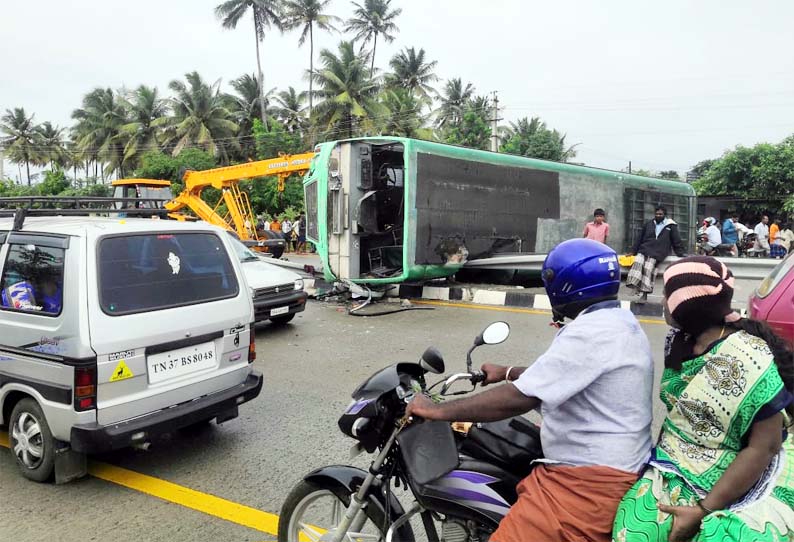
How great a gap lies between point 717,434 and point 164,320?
3118mm

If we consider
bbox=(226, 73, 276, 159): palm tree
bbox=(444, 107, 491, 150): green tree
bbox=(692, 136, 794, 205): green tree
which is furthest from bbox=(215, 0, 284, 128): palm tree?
bbox=(692, 136, 794, 205): green tree

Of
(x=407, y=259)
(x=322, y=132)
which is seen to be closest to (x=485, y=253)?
(x=407, y=259)

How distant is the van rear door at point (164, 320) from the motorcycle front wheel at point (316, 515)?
1487mm

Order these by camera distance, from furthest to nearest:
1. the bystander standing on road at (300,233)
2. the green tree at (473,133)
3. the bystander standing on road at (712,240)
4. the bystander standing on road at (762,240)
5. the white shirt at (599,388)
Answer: the green tree at (473,133) → the bystander standing on road at (300,233) → the bystander standing on road at (762,240) → the bystander standing on road at (712,240) → the white shirt at (599,388)

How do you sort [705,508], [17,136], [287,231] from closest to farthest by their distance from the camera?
[705,508]
[287,231]
[17,136]

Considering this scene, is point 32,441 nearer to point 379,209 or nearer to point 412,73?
point 379,209

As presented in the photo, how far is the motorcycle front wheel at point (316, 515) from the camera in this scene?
2201 mm

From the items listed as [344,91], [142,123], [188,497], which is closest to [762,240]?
[188,497]

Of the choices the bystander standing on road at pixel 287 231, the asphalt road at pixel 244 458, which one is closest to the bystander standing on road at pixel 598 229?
the asphalt road at pixel 244 458

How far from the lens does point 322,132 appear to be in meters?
33.2

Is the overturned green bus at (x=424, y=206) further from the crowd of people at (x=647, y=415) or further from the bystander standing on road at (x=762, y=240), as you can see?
the bystander standing on road at (x=762, y=240)

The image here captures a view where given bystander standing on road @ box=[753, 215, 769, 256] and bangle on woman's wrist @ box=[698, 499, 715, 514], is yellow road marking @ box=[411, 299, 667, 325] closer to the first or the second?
bangle on woman's wrist @ box=[698, 499, 715, 514]

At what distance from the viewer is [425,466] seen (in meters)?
1.96

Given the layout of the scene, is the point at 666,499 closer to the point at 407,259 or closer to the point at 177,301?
the point at 177,301
